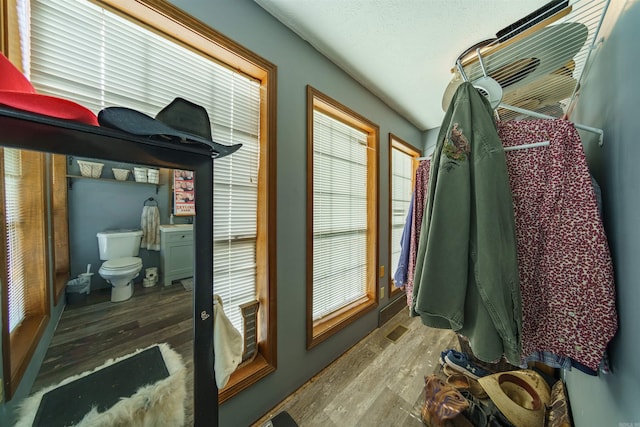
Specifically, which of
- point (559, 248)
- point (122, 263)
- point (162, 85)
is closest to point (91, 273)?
point (122, 263)

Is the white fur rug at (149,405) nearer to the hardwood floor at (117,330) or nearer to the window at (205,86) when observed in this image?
the hardwood floor at (117,330)

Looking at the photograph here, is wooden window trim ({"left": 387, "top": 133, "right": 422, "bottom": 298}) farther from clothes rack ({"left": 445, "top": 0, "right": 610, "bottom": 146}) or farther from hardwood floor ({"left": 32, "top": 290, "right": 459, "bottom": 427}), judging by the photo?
clothes rack ({"left": 445, "top": 0, "right": 610, "bottom": 146})

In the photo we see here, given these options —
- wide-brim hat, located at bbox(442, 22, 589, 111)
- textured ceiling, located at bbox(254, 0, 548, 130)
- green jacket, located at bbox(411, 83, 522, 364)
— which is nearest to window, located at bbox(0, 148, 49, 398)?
green jacket, located at bbox(411, 83, 522, 364)

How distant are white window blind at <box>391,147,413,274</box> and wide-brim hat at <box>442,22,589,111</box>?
1514 mm

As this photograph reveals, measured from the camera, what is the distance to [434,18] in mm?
1174

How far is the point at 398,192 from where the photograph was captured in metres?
2.56

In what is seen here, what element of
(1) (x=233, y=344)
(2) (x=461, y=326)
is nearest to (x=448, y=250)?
(2) (x=461, y=326)

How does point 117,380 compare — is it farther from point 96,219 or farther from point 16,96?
point 16,96

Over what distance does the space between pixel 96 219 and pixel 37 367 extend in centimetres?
37

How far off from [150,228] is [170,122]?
0.35m

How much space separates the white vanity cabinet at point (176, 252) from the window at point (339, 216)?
0.80 meters

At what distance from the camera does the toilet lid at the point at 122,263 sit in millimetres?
560

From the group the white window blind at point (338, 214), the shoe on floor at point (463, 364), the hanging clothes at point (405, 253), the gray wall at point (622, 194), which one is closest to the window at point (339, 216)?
the white window blind at point (338, 214)

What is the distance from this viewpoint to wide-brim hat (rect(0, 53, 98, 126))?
402mm
